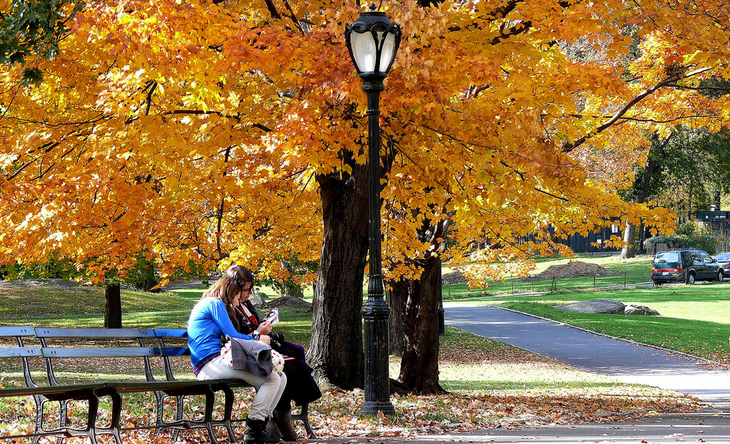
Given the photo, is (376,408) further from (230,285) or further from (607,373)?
(607,373)

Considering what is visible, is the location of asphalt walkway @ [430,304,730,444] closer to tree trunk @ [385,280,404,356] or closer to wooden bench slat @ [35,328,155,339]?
wooden bench slat @ [35,328,155,339]

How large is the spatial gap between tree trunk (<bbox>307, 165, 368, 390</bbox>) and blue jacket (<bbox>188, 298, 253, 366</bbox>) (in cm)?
343

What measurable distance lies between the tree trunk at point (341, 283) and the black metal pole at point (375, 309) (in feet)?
7.22

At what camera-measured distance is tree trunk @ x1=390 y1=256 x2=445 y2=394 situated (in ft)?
43.9

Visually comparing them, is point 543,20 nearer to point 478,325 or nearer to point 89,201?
point 89,201

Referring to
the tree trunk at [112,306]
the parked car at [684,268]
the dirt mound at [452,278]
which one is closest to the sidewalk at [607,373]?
the parked car at [684,268]

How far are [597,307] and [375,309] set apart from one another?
2362cm

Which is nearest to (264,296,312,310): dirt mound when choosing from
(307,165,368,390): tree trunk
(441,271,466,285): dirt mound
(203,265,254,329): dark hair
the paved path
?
the paved path

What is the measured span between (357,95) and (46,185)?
3.84 metres

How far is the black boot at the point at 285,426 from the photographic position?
6574 mm

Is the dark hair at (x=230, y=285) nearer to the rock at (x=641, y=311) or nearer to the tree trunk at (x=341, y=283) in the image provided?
the tree trunk at (x=341, y=283)

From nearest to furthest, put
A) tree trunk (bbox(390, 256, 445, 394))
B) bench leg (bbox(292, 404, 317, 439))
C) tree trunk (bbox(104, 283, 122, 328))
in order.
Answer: bench leg (bbox(292, 404, 317, 439))
tree trunk (bbox(390, 256, 445, 394))
tree trunk (bbox(104, 283, 122, 328))

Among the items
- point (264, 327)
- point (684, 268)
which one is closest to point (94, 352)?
point (264, 327)

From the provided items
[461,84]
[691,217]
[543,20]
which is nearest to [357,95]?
[461,84]
